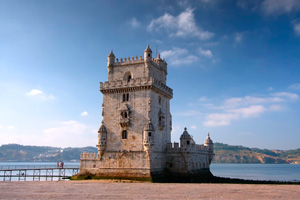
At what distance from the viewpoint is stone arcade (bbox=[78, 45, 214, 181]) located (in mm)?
43469

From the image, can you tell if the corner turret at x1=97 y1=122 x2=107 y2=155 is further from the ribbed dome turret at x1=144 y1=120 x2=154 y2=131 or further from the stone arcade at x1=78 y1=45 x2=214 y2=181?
the ribbed dome turret at x1=144 y1=120 x2=154 y2=131

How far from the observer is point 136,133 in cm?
4441

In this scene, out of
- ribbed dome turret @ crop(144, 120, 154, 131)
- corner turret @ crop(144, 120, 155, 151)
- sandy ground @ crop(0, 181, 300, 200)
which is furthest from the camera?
ribbed dome turret @ crop(144, 120, 154, 131)

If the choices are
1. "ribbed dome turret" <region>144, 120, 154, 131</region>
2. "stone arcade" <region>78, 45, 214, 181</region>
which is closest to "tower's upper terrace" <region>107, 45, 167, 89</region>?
"stone arcade" <region>78, 45, 214, 181</region>

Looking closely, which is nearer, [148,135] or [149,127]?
[148,135]

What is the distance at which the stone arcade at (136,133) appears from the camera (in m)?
43.5

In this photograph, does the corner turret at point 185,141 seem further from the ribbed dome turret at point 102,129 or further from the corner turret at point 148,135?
the ribbed dome turret at point 102,129

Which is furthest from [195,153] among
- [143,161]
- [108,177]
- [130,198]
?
[130,198]

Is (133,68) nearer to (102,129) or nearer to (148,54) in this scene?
(148,54)

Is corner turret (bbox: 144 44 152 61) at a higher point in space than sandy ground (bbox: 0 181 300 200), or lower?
higher

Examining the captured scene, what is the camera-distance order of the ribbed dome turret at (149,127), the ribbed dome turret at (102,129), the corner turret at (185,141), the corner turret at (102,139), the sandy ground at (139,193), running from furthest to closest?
the corner turret at (185,141) < the ribbed dome turret at (102,129) < the corner turret at (102,139) < the ribbed dome turret at (149,127) < the sandy ground at (139,193)


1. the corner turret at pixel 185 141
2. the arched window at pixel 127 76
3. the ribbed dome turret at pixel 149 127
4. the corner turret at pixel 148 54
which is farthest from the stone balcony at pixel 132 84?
the corner turret at pixel 185 141

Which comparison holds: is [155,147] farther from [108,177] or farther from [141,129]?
[108,177]

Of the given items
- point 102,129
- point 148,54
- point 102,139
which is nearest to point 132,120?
point 102,129
